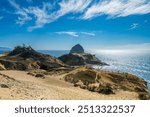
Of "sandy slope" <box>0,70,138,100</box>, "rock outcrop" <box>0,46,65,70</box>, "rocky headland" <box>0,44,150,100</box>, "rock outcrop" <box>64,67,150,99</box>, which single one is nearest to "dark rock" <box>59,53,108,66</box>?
"rock outcrop" <box>0,46,65,70</box>

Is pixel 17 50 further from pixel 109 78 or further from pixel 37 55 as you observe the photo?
pixel 109 78

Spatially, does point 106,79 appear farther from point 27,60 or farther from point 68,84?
point 27,60

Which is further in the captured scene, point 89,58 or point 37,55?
point 89,58

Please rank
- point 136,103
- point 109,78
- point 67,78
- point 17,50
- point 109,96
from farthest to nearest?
point 17,50 → point 109,78 → point 67,78 → point 109,96 → point 136,103

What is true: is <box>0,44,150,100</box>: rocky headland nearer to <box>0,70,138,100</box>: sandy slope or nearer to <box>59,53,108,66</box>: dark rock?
<box>0,70,138,100</box>: sandy slope

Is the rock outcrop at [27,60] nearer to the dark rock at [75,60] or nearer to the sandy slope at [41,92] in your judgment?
the sandy slope at [41,92]

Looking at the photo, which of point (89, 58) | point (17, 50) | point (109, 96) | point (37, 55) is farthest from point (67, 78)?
point (89, 58)

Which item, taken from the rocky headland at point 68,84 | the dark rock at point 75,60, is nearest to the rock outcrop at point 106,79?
the rocky headland at point 68,84

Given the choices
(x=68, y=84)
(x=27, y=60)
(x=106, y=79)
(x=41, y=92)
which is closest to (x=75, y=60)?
(x=27, y=60)
